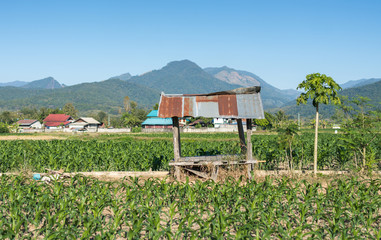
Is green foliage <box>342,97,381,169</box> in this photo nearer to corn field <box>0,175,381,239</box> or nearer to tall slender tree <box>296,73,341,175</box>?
tall slender tree <box>296,73,341,175</box>

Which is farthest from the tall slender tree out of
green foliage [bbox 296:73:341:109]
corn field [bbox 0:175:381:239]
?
corn field [bbox 0:175:381:239]

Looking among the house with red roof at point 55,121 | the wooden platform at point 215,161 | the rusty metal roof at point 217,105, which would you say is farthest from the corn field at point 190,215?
the house with red roof at point 55,121

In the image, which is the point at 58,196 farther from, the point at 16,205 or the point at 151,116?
the point at 151,116

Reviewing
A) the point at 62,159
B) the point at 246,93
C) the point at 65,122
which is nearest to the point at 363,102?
the point at 246,93

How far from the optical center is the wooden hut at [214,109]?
12828 mm

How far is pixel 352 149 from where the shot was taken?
14.5 m

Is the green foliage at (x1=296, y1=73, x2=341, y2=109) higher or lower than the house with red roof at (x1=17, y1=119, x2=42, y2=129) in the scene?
higher

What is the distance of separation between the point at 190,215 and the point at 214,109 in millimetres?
6073

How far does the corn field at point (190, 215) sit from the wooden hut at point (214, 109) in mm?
2731

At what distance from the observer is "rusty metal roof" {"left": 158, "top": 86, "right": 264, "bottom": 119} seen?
41.9 feet

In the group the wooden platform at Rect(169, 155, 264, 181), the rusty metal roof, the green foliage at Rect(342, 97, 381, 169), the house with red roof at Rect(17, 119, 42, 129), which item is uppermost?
the rusty metal roof

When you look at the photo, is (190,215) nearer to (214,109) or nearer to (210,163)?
(210,163)

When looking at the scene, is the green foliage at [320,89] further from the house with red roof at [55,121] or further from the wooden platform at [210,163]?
the house with red roof at [55,121]

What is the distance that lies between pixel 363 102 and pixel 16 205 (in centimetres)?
1411
